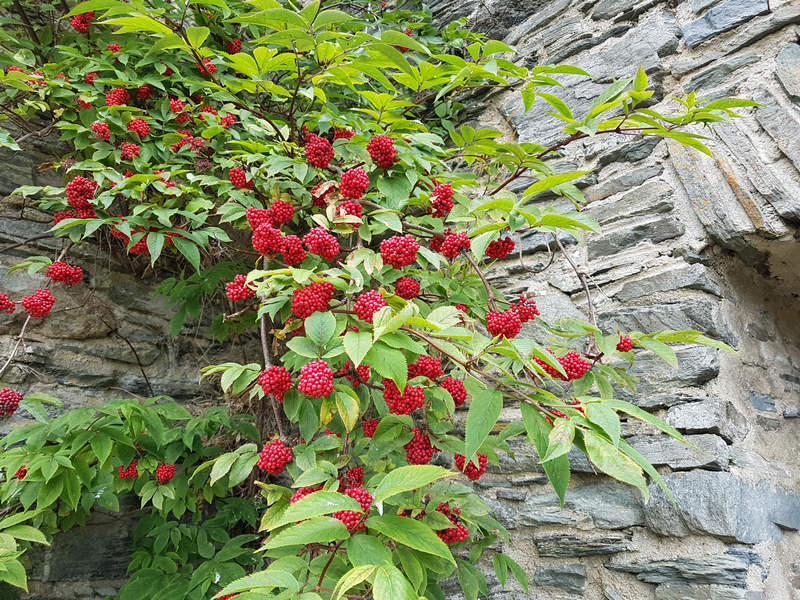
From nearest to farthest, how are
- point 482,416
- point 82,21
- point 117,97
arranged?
point 482,416, point 117,97, point 82,21

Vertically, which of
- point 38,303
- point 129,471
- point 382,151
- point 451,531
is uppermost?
point 382,151

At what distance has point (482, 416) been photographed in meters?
0.76

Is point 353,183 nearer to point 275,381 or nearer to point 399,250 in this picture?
point 399,250

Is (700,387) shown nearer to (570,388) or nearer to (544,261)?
(570,388)

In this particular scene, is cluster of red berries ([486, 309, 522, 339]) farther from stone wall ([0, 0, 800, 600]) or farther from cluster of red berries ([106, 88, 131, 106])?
cluster of red berries ([106, 88, 131, 106])

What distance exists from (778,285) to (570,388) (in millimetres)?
771

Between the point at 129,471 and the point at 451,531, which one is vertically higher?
the point at 451,531

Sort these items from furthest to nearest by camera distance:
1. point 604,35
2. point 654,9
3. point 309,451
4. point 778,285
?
point 604,35, point 654,9, point 778,285, point 309,451

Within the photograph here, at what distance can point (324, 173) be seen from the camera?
1415mm

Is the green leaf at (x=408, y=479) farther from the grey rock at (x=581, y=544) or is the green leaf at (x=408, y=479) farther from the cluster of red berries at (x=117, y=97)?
the cluster of red berries at (x=117, y=97)

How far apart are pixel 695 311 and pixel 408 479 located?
123 centimetres

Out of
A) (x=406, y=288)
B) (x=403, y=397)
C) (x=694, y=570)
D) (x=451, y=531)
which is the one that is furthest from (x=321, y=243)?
(x=694, y=570)

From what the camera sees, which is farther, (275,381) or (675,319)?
(675,319)

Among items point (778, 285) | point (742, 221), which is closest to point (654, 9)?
point (742, 221)
